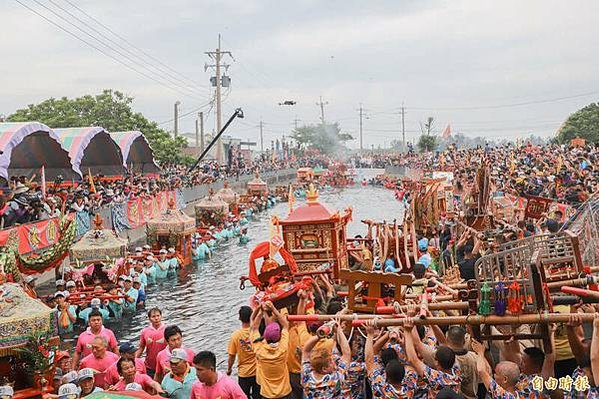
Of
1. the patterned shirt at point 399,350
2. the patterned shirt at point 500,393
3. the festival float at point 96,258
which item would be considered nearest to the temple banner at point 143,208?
the festival float at point 96,258

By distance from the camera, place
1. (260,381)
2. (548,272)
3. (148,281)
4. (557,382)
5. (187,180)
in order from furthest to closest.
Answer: (187,180) < (148,281) < (260,381) < (548,272) < (557,382)

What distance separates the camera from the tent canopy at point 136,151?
33594 millimetres

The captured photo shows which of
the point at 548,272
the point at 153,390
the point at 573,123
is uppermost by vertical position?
the point at 573,123

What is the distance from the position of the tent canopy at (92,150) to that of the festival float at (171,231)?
5.14 meters

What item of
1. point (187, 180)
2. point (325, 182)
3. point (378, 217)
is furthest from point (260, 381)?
point (325, 182)

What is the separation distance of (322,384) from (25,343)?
15.2 ft

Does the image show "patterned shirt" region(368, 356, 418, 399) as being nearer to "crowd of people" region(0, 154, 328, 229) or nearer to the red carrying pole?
the red carrying pole

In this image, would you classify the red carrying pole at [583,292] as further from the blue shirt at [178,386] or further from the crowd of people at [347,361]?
the blue shirt at [178,386]

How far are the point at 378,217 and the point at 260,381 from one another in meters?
31.7

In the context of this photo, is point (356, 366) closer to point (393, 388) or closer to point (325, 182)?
point (393, 388)

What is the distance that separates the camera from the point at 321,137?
12619 cm

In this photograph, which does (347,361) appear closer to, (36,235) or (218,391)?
(218,391)

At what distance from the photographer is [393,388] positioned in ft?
18.1

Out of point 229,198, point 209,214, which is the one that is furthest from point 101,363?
point 229,198
